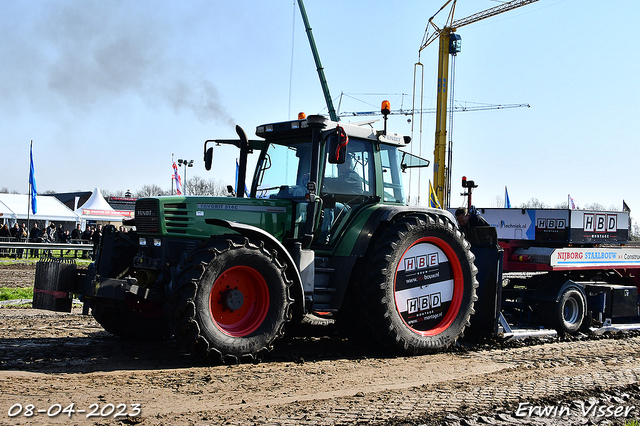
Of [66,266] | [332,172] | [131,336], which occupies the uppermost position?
[332,172]

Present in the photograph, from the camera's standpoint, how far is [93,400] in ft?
14.8

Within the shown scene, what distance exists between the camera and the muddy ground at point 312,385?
436 cm

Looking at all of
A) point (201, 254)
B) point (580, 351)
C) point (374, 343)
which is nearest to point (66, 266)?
point (201, 254)

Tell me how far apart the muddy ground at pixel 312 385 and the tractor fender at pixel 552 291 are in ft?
4.25

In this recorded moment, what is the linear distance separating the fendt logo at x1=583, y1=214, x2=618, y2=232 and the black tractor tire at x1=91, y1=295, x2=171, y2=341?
7.04 metres

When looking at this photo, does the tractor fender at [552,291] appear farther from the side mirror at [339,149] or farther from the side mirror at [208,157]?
the side mirror at [208,157]

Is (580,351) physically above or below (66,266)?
below

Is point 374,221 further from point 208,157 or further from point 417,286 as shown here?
point 208,157

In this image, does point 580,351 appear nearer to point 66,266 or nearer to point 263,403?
point 263,403

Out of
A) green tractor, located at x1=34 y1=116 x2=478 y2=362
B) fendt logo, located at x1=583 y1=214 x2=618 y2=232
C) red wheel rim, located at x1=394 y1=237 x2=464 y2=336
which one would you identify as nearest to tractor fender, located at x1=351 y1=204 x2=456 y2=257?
green tractor, located at x1=34 y1=116 x2=478 y2=362

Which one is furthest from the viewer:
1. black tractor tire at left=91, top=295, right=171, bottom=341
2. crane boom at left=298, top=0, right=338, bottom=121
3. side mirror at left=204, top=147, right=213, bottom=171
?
crane boom at left=298, top=0, right=338, bottom=121

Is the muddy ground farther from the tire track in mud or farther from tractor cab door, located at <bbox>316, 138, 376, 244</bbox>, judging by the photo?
tractor cab door, located at <bbox>316, 138, 376, 244</bbox>

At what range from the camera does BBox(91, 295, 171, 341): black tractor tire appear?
714 cm

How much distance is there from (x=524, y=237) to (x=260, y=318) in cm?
599
